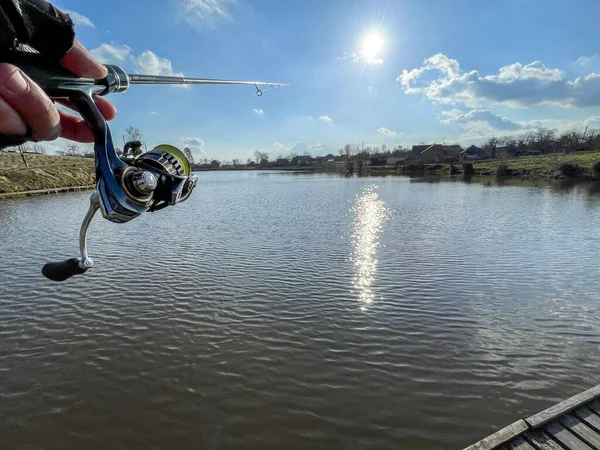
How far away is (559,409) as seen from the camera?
180 inches

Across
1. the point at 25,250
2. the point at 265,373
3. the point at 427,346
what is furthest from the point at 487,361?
the point at 25,250

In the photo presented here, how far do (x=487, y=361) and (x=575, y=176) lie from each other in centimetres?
7541

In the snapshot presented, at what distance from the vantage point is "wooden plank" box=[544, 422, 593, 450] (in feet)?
13.4

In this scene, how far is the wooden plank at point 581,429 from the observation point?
4.14 metres

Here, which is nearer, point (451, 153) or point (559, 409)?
point (559, 409)

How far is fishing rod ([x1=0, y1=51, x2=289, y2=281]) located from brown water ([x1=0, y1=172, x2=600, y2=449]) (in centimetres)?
403

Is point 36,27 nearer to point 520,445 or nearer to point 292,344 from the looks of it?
point 520,445

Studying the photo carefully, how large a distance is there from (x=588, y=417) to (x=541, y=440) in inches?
36.8

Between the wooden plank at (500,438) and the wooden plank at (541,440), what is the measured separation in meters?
0.08

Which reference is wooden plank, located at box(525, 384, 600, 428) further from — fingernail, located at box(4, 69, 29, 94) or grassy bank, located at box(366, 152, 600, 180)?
grassy bank, located at box(366, 152, 600, 180)

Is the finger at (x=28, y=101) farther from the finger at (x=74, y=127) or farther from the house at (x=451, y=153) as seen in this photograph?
the house at (x=451, y=153)

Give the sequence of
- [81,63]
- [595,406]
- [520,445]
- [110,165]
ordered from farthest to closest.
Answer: [595,406]
[520,445]
[110,165]
[81,63]

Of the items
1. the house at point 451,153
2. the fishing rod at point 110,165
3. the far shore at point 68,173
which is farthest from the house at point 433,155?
the fishing rod at point 110,165

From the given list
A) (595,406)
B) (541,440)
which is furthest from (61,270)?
(595,406)
